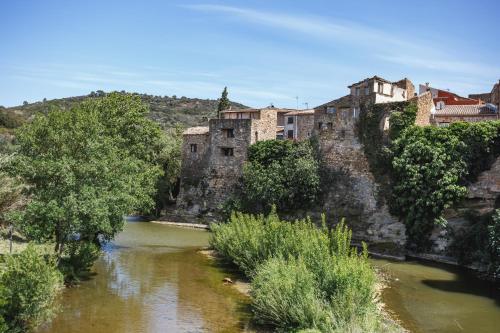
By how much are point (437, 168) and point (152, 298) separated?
2566cm

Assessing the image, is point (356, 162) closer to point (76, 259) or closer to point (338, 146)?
point (338, 146)

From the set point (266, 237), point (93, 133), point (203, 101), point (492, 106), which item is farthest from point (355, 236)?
point (203, 101)

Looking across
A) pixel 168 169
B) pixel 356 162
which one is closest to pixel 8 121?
pixel 168 169

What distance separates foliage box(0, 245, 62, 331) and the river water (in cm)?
207

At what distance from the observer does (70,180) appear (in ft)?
83.0

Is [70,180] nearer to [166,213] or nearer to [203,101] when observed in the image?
[166,213]

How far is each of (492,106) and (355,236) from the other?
23.3 m

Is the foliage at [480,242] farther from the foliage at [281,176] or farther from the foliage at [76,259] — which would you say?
the foliage at [76,259]

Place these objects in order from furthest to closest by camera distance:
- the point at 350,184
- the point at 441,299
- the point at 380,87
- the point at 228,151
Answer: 1. the point at 228,151
2. the point at 380,87
3. the point at 350,184
4. the point at 441,299

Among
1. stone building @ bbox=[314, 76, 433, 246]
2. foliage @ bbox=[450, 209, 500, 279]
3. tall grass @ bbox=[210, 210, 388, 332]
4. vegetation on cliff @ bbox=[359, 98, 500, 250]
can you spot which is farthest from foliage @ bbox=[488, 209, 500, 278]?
tall grass @ bbox=[210, 210, 388, 332]

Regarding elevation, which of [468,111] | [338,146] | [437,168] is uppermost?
[468,111]

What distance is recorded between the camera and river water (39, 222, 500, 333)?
22094mm

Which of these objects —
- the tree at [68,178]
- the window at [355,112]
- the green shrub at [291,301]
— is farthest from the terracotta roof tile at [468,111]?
the tree at [68,178]

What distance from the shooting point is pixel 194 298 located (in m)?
26.4
